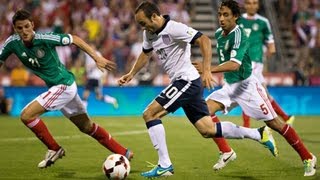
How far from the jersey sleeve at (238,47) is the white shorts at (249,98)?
56 cm

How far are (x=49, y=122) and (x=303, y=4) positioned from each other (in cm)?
1068

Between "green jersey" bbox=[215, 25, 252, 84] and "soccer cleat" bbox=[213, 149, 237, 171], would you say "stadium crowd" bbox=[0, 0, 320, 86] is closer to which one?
"green jersey" bbox=[215, 25, 252, 84]

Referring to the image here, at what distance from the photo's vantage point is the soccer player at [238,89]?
8.54 metres

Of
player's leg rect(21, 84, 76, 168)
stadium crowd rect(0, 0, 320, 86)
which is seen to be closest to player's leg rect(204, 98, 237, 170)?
player's leg rect(21, 84, 76, 168)

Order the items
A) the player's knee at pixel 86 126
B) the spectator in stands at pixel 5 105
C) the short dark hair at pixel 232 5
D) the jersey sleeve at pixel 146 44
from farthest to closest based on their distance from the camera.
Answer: the spectator in stands at pixel 5 105, the player's knee at pixel 86 126, the short dark hair at pixel 232 5, the jersey sleeve at pixel 146 44

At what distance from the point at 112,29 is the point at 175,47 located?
1446cm

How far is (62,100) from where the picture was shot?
8.86 m

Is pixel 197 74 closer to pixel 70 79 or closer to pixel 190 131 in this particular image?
pixel 70 79

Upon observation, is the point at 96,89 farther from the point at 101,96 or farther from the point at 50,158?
the point at 50,158

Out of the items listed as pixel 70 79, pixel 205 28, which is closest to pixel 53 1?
pixel 205 28

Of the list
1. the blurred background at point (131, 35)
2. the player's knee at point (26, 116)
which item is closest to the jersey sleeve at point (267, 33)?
the player's knee at point (26, 116)

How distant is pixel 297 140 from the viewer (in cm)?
852

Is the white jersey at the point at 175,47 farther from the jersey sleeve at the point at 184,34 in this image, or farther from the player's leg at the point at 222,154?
the player's leg at the point at 222,154

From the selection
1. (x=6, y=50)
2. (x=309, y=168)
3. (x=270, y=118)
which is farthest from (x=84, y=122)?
(x=309, y=168)
